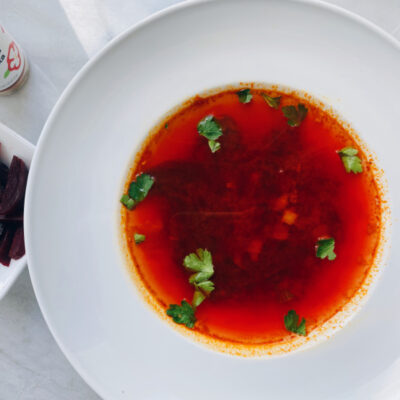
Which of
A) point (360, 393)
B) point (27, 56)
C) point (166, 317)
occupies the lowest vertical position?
point (166, 317)

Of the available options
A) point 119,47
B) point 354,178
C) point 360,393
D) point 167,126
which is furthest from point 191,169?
point 360,393

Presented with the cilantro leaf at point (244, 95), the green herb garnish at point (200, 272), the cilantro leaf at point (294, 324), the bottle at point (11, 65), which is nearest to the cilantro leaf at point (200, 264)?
the green herb garnish at point (200, 272)

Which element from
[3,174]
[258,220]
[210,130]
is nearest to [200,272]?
[258,220]

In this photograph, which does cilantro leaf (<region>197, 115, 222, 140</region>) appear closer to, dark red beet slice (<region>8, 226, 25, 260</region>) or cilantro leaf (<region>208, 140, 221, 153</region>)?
cilantro leaf (<region>208, 140, 221, 153</region>)

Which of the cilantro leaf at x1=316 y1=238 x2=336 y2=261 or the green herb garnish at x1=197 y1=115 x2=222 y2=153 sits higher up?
the green herb garnish at x1=197 y1=115 x2=222 y2=153

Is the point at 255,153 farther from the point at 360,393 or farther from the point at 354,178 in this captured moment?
the point at 360,393

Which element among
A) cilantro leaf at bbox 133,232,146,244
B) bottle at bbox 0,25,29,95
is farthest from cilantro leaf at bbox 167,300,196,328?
bottle at bbox 0,25,29,95
